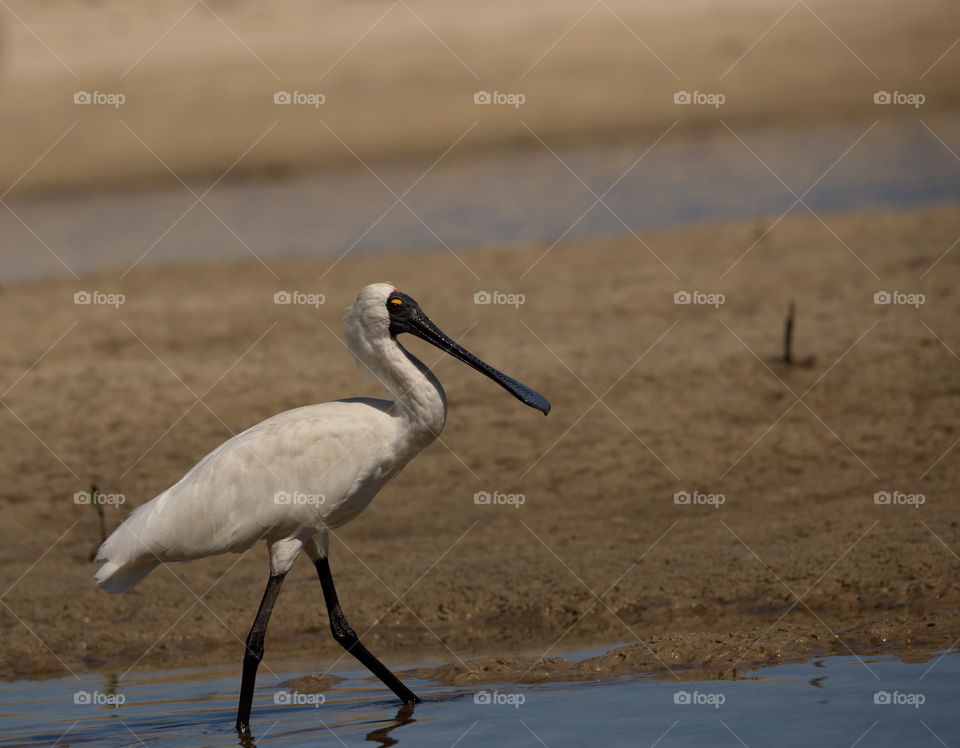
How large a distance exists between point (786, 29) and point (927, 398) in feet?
85.0

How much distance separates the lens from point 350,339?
27.8 feet

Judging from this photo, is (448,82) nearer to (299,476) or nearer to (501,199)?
(501,199)

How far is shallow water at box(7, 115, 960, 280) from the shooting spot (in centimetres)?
2102

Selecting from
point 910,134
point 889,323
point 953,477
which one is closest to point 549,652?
point 953,477

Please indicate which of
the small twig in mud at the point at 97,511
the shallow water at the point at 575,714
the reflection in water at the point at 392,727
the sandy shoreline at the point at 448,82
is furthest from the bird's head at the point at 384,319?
the sandy shoreline at the point at 448,82

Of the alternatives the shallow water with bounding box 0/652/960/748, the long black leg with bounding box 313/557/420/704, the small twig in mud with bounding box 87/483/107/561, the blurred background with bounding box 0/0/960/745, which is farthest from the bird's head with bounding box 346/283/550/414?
the small twig in mud with bounding box 87/483/107/561

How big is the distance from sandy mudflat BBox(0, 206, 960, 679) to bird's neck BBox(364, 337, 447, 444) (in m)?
1.53

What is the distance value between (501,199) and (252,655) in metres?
16.5

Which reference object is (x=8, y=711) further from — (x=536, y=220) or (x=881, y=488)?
(x=536, y=220)

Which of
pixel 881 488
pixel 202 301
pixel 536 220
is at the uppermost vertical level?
pixel 536 220

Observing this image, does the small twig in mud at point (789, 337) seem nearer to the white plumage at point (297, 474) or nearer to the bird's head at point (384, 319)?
the bird's head at point (384, 319)

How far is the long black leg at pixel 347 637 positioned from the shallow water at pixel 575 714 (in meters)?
0.15

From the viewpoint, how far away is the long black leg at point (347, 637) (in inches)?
328

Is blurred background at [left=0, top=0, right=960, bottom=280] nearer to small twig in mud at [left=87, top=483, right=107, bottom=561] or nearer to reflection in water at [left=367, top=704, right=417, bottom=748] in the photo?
small twig in mud at [left=87, top=483, right=107, bottom=561]
